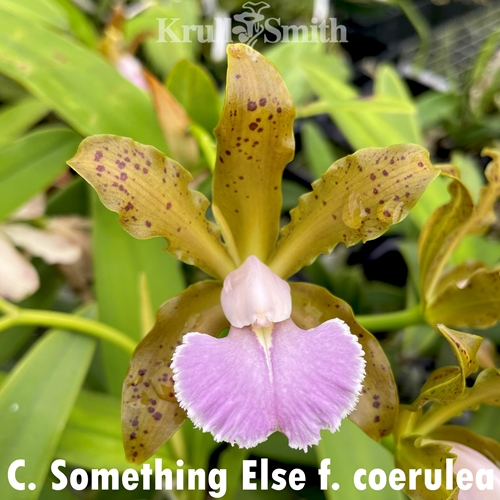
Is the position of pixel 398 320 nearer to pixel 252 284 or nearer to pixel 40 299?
pixel 252 284

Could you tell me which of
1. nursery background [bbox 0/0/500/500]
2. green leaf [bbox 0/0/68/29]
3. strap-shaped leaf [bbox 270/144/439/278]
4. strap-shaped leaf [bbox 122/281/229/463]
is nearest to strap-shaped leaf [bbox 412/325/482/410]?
nursery background [bbox 0/0/500/500]

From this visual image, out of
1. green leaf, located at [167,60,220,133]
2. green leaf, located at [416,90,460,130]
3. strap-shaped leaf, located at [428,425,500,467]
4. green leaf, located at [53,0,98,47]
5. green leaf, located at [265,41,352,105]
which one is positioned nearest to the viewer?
strap-shaped leaf, located at [428,425,500,467]

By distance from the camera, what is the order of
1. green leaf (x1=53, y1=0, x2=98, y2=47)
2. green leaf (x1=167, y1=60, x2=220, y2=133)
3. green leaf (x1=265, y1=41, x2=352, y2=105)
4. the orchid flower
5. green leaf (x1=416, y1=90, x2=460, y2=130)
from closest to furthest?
the orchid flower → green leaf (x1=167, y1=60, x2=220, y2=133) → green leaf (x1=53, y1=0, x2=98, y2=47) → green leaf (x1=265, y1=41, x2=352, y2=105) → green leaf (x1=416, y1=90, x2=460, y2=130)

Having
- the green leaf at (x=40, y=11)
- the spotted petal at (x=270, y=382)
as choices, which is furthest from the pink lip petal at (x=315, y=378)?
the green leaf at (x=40, y=11)

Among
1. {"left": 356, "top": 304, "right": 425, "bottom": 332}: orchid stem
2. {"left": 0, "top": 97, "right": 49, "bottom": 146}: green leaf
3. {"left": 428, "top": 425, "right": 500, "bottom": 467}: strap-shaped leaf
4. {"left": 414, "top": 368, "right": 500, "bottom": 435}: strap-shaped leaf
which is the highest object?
{"left": 0, "top": 97, "right": 49, "bottom": 146}: green leaf

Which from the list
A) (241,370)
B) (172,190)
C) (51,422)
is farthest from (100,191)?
(51,422)

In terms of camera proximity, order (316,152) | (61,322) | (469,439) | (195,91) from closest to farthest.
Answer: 1. (469,439)
2. (61,322)
3. (195,91)
4. (316,152)

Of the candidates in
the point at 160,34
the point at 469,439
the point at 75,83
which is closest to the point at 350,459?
the point at 469,439

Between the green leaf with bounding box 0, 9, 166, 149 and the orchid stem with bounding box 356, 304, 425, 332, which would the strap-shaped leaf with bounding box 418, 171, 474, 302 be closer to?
the orchid stem with bounding box 356, 304, 425, 332
